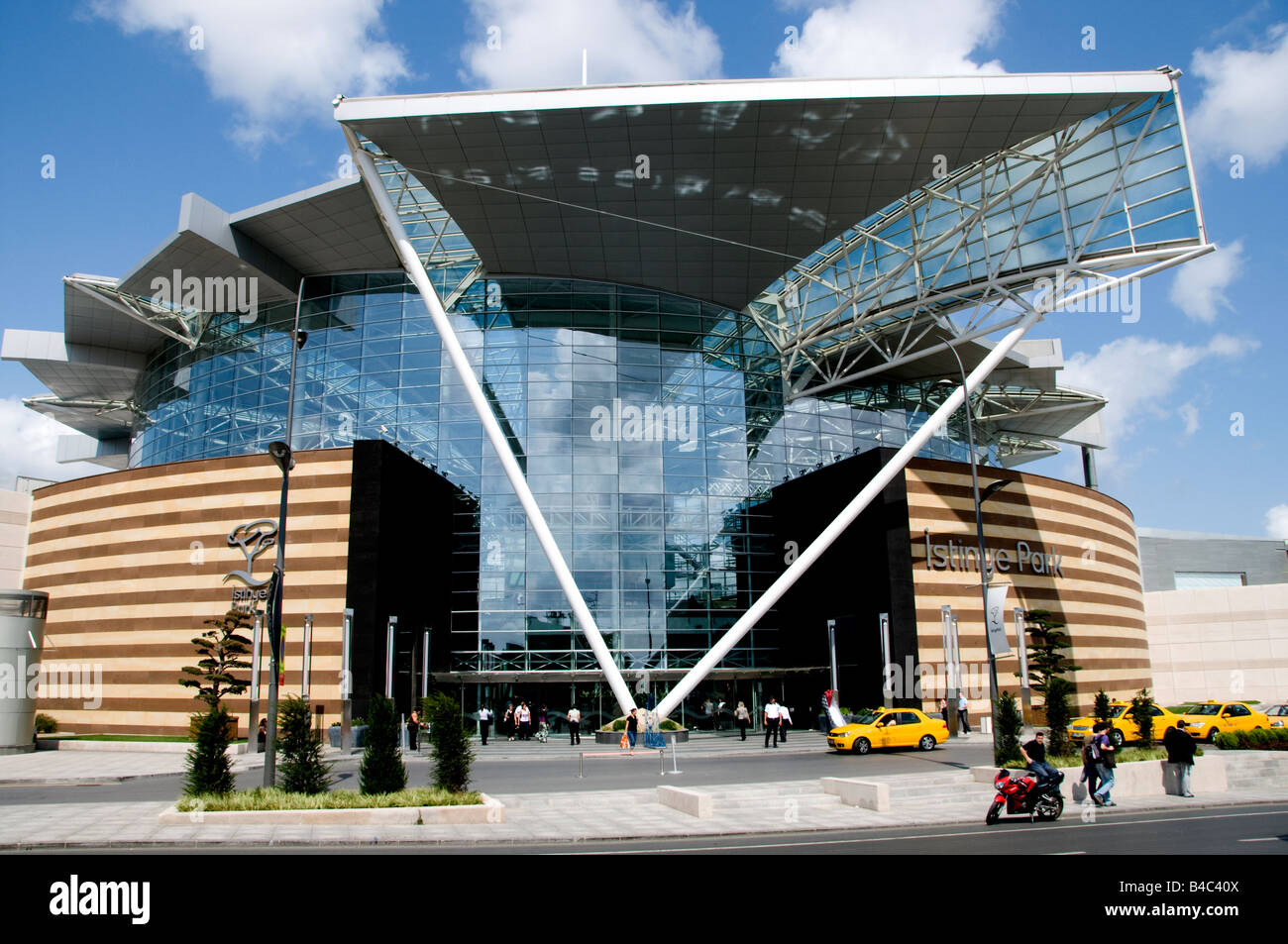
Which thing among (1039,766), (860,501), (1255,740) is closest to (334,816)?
(1039,766)

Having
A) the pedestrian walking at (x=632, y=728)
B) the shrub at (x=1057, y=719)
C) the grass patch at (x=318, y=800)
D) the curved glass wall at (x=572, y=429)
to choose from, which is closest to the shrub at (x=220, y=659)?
the curved glass wall at (x=572, y=429)

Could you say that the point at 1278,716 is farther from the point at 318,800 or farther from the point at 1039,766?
the point at 318,800

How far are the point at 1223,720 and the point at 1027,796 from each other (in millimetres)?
22167

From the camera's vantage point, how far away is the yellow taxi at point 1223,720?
31.2 metres

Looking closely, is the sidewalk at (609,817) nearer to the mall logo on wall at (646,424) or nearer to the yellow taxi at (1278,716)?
the yellow taxi at (1278,716)

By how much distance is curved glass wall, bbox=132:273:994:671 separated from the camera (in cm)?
4347

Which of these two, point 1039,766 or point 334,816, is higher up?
point 1039,766

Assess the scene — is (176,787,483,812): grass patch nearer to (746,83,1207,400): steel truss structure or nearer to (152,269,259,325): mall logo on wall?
(746,83,1207,400): steel truss structure

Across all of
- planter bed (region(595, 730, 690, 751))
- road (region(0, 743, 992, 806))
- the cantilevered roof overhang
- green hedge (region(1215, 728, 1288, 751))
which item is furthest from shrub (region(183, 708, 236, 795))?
green hedge (region(1215, 728, 1288, 751))

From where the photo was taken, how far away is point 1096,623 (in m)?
48.4

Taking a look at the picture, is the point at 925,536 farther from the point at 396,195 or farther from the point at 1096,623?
the point at 396,195

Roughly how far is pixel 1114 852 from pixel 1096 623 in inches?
1641

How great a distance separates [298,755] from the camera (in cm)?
1669
